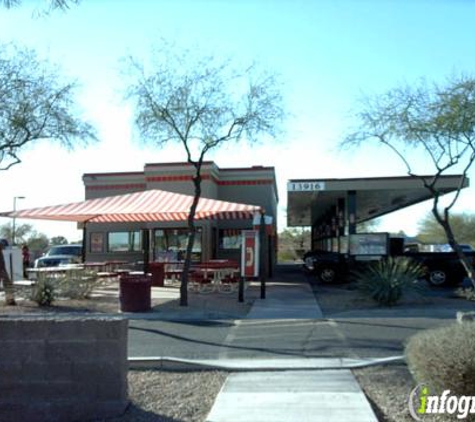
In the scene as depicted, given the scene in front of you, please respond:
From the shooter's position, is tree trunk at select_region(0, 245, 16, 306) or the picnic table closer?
tree trunk at select_region(0, 245, 16, 306)

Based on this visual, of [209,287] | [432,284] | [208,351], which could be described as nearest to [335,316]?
[208,351]

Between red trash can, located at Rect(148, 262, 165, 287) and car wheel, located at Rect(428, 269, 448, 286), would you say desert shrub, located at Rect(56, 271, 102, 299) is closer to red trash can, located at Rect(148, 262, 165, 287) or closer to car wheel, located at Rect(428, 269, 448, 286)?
red trash can, located at Rect(148, 262, 165, 287)

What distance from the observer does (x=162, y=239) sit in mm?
28234

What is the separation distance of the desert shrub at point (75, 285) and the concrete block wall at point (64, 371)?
1019cm

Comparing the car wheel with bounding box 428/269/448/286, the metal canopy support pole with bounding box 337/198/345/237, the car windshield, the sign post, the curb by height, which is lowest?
the curb

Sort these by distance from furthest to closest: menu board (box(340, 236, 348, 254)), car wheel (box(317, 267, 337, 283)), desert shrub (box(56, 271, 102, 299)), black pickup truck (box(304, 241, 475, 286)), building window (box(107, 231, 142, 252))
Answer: building window (box(107, 231, 142, 252)) < menu board (box(340, 236, 348, 254)) < car wheel (box(317, 267, 337, 283)) < black pickup truck (box(304, 241, 475, 286)) < desert shrub (box(56, 271, 102, 299))

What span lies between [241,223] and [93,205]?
29.2 ft

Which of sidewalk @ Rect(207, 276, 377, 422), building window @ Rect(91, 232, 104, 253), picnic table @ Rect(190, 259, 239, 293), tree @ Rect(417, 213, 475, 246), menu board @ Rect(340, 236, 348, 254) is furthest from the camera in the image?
tree @ Rect(417, 213, 475, 246)

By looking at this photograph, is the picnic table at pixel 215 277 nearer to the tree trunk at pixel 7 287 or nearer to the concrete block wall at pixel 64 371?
the tree trunk at pixel 7 287

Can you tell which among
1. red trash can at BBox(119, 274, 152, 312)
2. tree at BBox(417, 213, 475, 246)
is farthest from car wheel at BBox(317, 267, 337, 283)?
tree at BBox(417, 213, 475, 246)

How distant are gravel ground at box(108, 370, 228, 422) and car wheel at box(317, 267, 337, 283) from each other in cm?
1544

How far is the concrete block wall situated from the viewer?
619 centimetres

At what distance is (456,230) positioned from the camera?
65.8 m

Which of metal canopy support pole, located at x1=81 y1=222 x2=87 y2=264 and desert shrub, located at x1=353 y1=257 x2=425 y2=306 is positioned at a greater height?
metal canopy support pole, located at x1=81 y1=222 x2=87 y2=264
